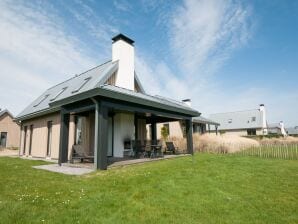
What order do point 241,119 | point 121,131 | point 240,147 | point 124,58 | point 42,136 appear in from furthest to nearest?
point 241,119 → point 240,147 → point 42,136 → point 124,58 → point 121,131

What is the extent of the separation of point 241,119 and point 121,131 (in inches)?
1526

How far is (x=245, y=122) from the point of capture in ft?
147

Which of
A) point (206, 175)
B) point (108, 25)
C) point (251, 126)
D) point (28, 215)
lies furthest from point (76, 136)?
point (251, 126)

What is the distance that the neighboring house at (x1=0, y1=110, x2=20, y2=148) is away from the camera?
2928cm

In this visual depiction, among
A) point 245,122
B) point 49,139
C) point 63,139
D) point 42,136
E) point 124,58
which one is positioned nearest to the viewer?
point 63,139

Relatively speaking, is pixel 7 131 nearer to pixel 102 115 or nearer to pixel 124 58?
pixel 124 58

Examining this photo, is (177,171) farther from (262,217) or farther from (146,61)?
(146,61)

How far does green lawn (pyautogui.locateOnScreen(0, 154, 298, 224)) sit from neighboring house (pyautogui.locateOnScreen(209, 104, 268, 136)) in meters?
39.0

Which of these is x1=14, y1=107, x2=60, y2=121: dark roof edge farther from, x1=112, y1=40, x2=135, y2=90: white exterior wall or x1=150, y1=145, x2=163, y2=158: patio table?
x1=150, y1=145, x2=163, y2=158: patio table

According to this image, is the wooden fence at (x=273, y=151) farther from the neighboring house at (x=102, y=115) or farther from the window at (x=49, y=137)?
the window at (x=49, y=137)

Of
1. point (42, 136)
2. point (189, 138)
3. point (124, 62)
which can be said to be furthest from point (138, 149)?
point (42, 136)

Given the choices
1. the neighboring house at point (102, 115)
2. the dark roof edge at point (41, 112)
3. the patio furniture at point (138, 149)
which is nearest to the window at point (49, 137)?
the neighboring house at point (102, 115)

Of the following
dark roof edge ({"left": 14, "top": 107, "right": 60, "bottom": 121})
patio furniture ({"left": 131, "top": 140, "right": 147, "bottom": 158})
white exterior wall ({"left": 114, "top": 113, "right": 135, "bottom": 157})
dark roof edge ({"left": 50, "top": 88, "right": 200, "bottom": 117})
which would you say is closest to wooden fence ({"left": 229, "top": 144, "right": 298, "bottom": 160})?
dark roof edge ({"left": 50, "top": 88, "right": 200, "bottom": 117})

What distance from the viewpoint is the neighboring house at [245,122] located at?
42844mm
